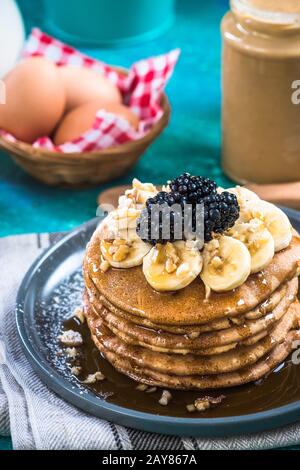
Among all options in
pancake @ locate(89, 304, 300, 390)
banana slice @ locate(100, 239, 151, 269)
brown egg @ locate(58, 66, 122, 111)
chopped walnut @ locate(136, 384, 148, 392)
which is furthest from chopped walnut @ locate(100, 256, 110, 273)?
brown egg @ locate(58, 66, 122, 111)

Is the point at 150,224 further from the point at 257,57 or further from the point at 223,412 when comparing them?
the point at 257,57

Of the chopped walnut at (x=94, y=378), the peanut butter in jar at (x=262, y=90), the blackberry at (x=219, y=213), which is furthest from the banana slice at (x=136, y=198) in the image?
the peanut butter in jar at (x=262, y=90)

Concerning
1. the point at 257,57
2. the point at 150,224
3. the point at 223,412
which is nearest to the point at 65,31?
the point at 257,57

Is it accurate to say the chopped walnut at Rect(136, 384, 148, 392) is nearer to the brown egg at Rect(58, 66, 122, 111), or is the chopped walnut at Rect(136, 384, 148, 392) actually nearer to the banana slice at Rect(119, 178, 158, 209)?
the banana slice at Rect(119, 178, 158, 209)

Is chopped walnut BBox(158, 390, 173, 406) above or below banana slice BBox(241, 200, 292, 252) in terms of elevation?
below

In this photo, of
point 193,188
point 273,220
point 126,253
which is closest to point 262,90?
point 273,220

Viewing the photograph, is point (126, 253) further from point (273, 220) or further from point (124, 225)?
point (273, 220)
